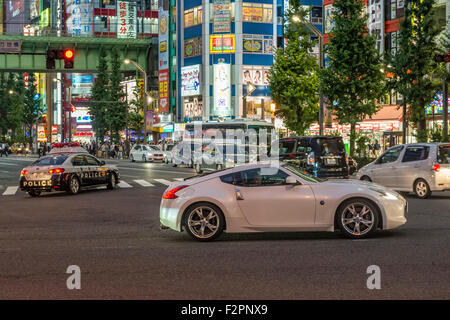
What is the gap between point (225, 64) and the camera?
78.4m

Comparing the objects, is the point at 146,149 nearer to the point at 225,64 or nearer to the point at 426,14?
the point at 225,64

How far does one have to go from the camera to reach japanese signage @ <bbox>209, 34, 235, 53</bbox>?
78.3 metres

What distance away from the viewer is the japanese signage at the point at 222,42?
257 feet

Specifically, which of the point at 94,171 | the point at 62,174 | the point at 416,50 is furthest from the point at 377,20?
the point at 62,174

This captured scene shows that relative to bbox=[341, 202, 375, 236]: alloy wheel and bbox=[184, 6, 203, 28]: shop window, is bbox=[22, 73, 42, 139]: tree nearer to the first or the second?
bbox=[184, 6, 203, 28]: shop window

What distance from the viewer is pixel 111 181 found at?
2555 cm

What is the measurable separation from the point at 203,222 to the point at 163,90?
77373 mm

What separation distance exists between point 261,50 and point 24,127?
204 ft

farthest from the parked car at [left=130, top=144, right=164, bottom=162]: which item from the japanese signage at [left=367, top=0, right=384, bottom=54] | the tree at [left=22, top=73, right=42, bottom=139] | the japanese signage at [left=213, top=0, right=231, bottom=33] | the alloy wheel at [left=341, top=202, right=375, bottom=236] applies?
the tree at [left=22, top=73, right=42, bottom=139]

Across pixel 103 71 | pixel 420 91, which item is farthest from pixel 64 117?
pixel 420 91

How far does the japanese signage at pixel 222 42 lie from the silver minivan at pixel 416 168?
58.9 m

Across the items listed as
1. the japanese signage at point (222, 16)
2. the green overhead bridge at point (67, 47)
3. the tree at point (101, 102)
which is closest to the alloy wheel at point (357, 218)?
the green overhead bridge at point (67, 47)

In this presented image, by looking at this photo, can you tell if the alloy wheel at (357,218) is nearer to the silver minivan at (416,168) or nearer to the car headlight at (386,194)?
the car headlight at (386,194)

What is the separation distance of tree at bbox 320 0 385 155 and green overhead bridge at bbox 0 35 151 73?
1211 inches
